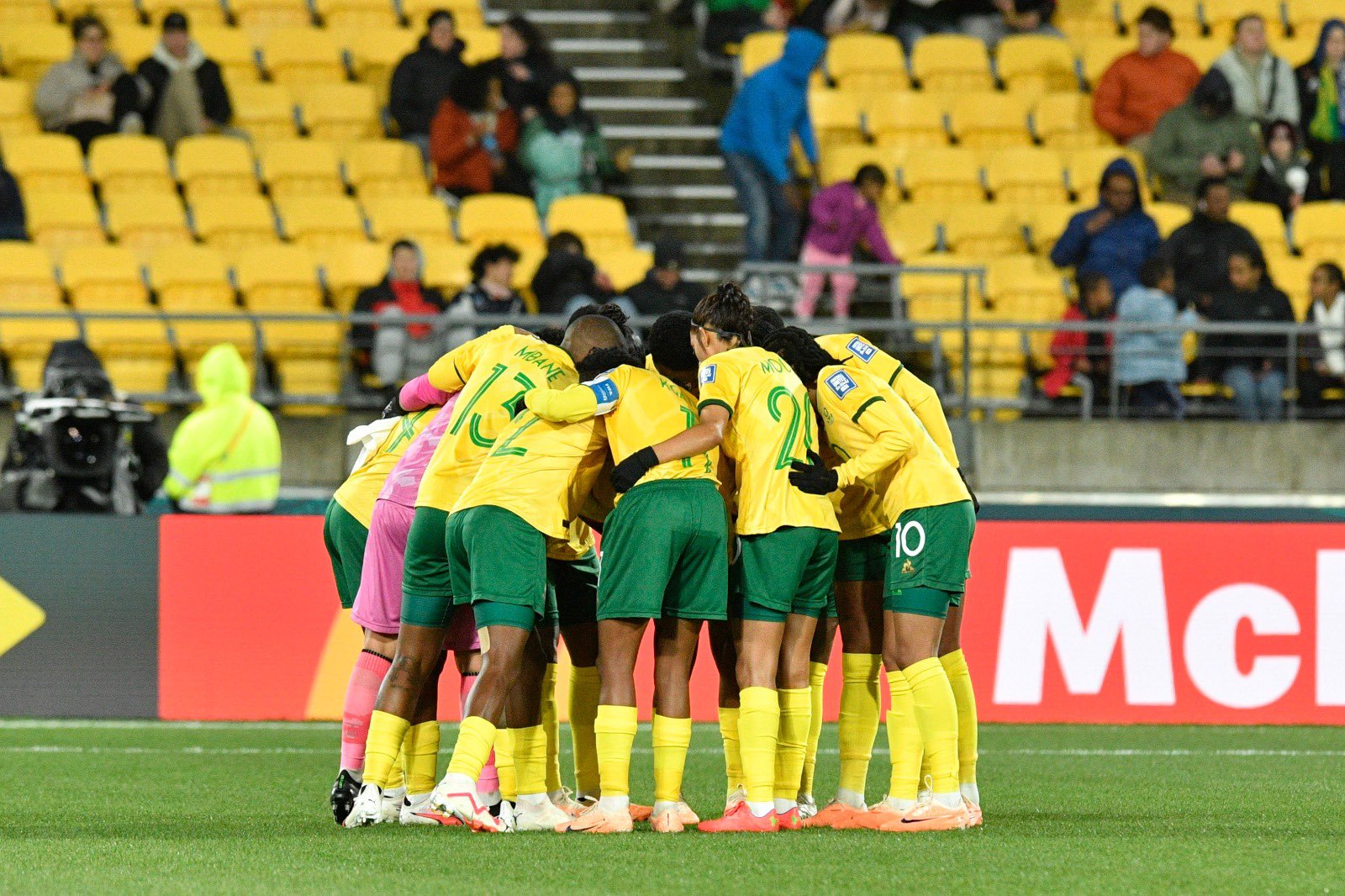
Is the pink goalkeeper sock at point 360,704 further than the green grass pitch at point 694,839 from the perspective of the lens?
Yes

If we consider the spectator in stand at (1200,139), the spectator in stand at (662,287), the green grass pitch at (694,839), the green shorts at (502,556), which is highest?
the spectator in stand at (1200,139)

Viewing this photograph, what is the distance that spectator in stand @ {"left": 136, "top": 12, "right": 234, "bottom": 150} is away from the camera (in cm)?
1641

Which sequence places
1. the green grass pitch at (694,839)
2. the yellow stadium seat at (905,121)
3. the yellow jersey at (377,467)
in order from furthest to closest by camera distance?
1. the yellow stadium seat at (905,121)
2. the yellow jersey at (377,467)
3. the green grass pitch at (694,839)

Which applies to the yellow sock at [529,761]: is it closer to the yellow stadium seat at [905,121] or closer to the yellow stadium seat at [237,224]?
the yellow stadium seat at [237,224]

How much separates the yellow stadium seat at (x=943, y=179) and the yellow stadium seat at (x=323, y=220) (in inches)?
181

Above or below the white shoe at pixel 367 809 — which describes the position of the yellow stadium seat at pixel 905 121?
above

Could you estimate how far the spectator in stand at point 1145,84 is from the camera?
16906mm

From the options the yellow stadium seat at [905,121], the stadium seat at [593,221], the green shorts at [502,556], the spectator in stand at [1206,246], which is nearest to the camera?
the green shorts at [502,556]

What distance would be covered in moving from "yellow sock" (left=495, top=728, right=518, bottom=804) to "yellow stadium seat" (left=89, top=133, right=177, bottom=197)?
990 cm

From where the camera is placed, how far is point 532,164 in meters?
16.4

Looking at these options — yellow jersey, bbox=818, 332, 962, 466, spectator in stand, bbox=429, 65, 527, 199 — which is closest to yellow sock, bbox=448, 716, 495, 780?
yellow jersey, bbox=818, 332, 962, 466

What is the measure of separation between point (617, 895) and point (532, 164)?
11363mm

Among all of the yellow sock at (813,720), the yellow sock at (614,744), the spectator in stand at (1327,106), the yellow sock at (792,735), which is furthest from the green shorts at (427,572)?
the spectator in stand at (1327,106)

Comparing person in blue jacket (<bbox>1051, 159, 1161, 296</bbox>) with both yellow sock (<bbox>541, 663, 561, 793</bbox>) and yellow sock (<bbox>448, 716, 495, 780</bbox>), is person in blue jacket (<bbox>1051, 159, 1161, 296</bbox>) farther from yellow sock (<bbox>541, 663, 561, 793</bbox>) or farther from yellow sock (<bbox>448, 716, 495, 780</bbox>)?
yellow sock (<bbox>448, 716, 495, 780</bbox>)
